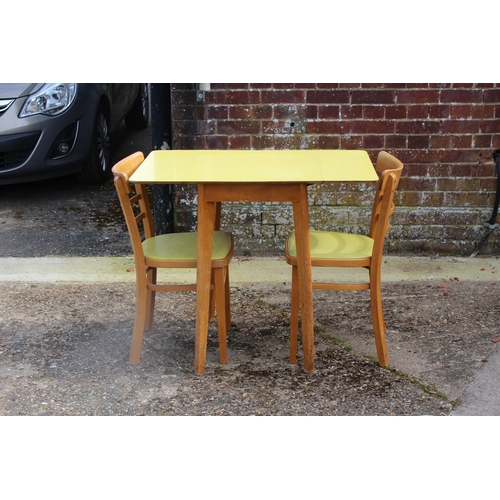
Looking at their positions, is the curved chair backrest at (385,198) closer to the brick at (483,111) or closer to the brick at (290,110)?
the brick at (290,110)

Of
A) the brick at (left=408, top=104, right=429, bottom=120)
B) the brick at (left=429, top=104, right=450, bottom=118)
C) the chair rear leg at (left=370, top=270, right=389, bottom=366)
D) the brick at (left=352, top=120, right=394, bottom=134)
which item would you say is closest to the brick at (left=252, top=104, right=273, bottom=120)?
the brick at (left=352, top=120, right=394, bottom=134)

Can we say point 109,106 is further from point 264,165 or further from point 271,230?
point 264,165

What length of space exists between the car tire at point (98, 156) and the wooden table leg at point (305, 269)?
395cm

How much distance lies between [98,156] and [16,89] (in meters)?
1.08

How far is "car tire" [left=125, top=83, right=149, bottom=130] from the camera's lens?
9.22 meters

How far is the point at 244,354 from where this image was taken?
4.22 meters

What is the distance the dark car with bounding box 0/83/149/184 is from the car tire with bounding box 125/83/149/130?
174 cm

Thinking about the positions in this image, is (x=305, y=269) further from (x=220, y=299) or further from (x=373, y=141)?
(x=373, y=141)

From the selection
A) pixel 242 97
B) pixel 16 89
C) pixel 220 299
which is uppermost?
pixel 242 97

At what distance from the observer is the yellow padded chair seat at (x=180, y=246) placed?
397 centimetres

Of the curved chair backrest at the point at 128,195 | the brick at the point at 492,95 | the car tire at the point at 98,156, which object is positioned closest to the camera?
the curved chair backrest at the point at 128,195

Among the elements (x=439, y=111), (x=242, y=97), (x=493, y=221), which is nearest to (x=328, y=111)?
(x=242, y=97)

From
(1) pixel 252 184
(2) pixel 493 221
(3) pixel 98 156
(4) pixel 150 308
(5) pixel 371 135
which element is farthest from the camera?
(3) pixel 98 156

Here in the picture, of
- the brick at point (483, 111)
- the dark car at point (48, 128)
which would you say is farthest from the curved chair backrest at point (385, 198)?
the dark car at point (48, 128)
